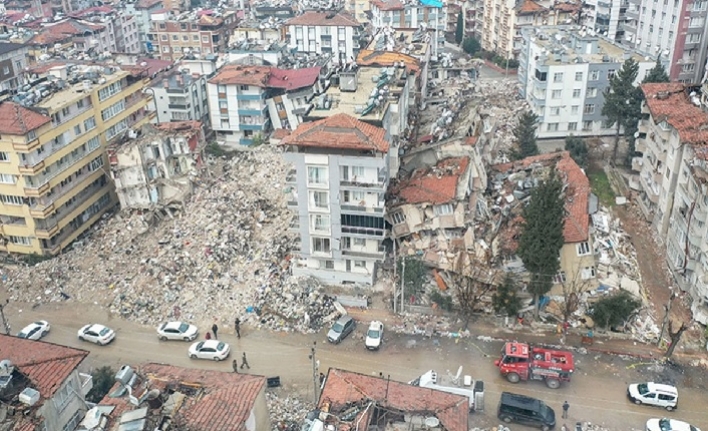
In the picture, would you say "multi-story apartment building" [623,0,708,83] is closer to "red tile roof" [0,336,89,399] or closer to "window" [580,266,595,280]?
"window" [580,266,595,280]

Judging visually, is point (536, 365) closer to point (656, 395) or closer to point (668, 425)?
point (656, 395)

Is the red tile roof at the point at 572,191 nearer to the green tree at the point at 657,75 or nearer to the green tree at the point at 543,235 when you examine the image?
the green tree at the point at 543,235

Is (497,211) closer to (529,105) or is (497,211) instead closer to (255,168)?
(255,168)

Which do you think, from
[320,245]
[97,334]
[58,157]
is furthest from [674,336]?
[58,157]

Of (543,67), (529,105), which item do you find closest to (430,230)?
(543,67)

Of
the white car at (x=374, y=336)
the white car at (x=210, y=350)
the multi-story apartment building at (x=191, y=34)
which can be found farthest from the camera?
the multi-story apartment building at (x=191, y=34)

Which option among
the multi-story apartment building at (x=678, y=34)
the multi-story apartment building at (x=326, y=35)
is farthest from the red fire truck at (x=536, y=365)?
the multi-story apartment building at (x=326, y=35)
